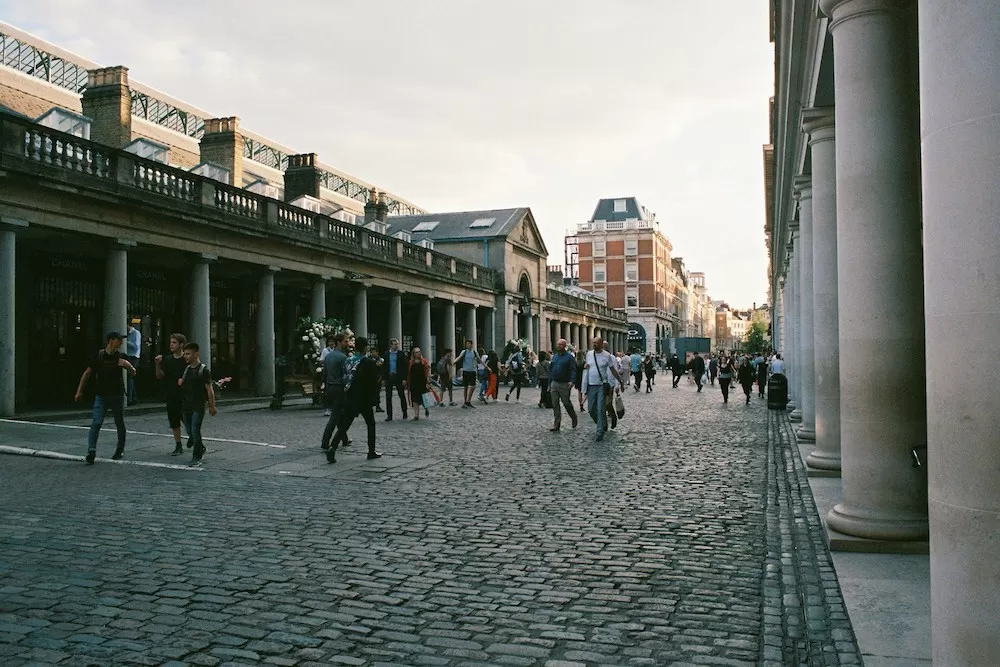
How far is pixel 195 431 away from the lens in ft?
36.0

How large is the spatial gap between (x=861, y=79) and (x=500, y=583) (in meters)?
4.19

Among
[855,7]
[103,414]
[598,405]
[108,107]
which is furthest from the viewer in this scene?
[108,107]

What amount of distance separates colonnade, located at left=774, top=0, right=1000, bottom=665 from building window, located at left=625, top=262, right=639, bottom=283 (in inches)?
3414

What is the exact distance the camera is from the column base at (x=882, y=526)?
17.9ft

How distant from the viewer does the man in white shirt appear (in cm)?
1362

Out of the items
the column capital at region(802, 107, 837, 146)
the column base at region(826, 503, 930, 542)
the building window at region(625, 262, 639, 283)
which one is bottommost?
the column base at region(826, 503, 930, 542)

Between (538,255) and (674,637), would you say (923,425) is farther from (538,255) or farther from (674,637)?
(538,255)

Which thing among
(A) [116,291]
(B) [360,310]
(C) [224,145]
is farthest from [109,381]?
(B) [360,310]

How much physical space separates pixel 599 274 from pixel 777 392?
80.8 m

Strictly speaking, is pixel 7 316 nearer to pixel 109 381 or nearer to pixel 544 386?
pixel 109 381

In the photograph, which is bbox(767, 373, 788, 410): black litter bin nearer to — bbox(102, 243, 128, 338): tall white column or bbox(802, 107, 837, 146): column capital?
bbox(802, 107, 837, 146): column capital

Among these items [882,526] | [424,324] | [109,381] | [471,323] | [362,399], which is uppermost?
[471,323]

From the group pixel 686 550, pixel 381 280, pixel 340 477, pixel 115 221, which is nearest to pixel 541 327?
pixel 381 280

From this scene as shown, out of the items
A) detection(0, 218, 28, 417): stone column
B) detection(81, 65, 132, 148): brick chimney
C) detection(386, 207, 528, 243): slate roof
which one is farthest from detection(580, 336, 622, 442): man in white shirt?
detection(386, 207, 528, 243): slate roof
